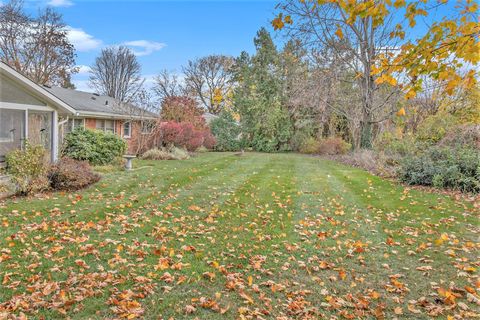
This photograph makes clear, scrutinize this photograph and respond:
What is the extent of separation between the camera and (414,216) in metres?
6.89

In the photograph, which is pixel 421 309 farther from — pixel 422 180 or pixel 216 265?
pixel 422 180

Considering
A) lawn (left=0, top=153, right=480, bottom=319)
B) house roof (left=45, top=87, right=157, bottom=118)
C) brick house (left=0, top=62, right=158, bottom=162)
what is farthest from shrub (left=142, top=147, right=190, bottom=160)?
lawn (left=0, top=153, right=480, bottom=319)

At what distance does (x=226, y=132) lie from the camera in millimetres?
26094

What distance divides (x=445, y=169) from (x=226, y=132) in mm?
17875

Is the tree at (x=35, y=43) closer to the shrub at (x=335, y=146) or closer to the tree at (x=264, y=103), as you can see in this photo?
the tree at (x=264, y=103)

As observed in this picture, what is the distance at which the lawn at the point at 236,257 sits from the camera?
3494 mm

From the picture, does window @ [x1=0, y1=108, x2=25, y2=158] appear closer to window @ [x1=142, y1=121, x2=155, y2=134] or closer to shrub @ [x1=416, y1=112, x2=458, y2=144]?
window @ [x1=142, y1=121, x2=155, y2=134]

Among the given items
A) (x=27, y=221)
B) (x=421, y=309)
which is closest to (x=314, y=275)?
(x=421, y=309)

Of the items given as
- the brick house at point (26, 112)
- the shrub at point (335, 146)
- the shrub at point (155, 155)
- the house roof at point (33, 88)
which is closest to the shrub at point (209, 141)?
the shrub at point (155, 155)

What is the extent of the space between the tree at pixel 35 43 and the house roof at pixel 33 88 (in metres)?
14.5

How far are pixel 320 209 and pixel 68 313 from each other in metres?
5.34

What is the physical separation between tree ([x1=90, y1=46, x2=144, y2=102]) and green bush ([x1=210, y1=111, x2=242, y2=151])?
38.1 ft

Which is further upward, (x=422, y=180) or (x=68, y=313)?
(x=422, y=180)

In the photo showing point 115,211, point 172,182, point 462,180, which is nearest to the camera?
point 115,211
